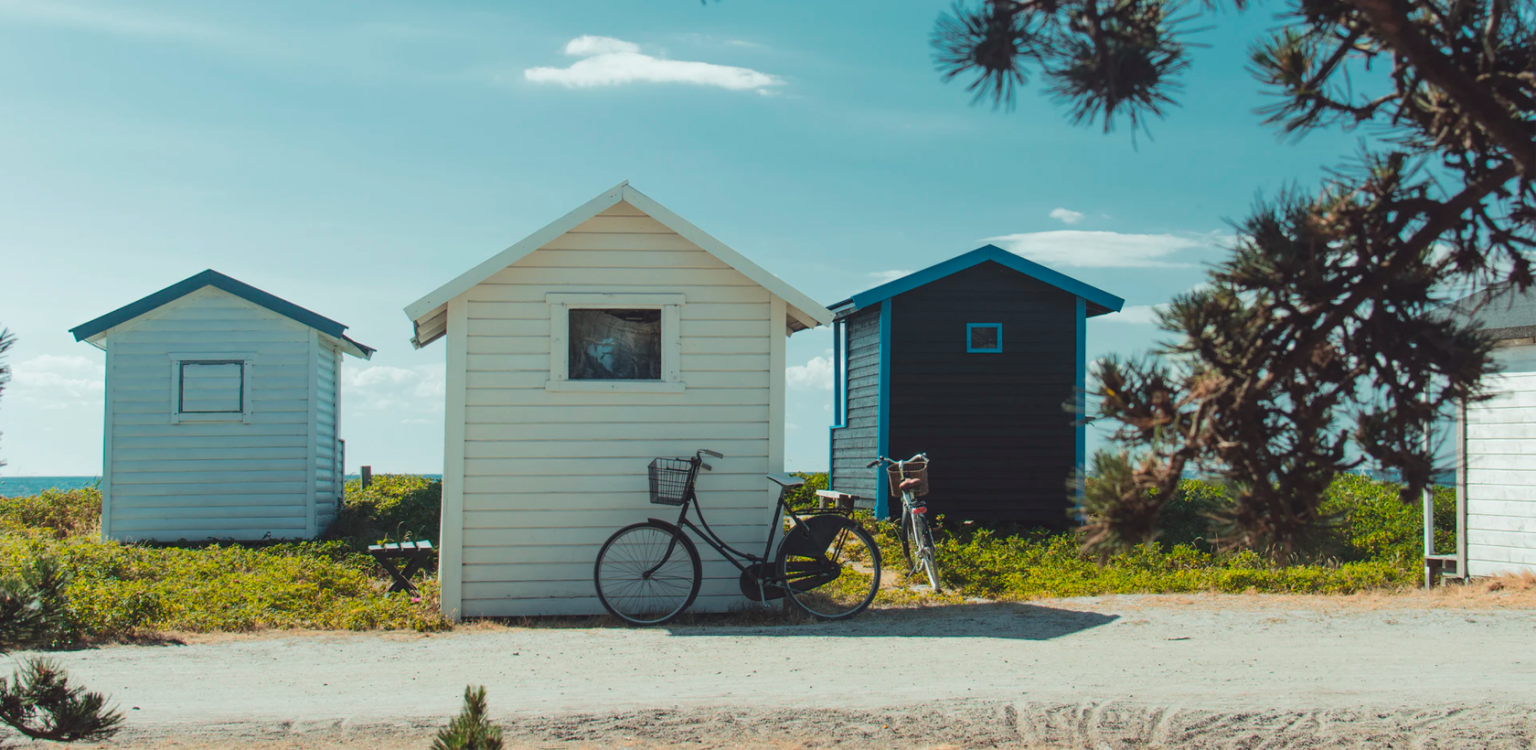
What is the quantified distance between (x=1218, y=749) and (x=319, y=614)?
22.9 feet

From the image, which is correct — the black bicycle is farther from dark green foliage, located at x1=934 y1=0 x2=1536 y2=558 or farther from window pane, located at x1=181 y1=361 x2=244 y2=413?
window pane, located at x1=181 y1=361 x2=244 y2=413

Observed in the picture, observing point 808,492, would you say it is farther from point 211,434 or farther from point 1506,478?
point 1506,478

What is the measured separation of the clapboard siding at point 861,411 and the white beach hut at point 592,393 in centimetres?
561

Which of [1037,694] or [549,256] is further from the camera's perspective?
[549,256]

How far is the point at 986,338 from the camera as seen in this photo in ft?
48.1

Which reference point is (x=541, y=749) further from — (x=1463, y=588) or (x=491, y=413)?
(x=1463, y=588)

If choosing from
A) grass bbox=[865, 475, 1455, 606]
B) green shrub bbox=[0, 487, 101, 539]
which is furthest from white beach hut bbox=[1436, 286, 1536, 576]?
green shrub bbox=[0, 487, 101, 539]

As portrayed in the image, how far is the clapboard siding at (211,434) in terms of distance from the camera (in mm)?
14383

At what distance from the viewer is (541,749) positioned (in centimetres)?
505

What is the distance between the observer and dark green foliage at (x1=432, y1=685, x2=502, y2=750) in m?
3.62

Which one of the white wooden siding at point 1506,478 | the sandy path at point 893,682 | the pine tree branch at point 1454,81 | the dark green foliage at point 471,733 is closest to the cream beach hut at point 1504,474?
the white wooden siding at point 1506,478

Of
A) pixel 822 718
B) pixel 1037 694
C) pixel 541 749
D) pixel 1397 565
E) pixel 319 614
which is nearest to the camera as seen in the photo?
pixel 541 749

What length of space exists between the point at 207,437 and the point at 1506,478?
51.0 ft

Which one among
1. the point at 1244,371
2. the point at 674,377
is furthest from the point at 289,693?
the point at 1244,371
